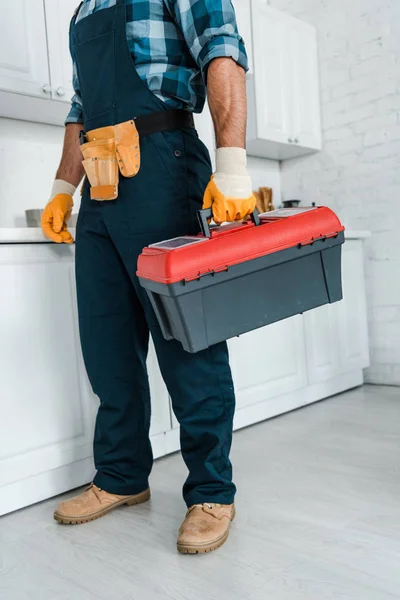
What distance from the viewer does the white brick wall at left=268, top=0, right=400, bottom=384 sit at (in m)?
2.92

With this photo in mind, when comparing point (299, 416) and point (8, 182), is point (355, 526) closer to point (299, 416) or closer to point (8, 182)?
point (299, 416)

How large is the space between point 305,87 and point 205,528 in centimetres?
256

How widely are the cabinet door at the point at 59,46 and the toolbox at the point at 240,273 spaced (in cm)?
123

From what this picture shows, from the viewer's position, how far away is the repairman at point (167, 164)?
1.28 metres

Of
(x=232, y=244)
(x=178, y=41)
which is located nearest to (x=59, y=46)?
(x=178, y=41)

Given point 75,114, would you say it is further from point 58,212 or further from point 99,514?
point 99,514

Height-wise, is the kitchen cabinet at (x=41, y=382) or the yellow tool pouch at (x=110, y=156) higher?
the yellow tool pouch at (x=110, y=156)

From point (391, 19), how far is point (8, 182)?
2.02 m

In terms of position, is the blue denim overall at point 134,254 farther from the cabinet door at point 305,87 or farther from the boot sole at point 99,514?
the cabinet door at point 305,87

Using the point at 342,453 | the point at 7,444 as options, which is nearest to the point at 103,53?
the point at 7,444

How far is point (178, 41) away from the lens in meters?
1.34

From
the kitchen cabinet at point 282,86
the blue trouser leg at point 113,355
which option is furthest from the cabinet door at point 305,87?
the blue trouser leg at point 113,355

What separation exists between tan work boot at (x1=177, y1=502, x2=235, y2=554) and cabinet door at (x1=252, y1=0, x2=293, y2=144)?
207 centimetres

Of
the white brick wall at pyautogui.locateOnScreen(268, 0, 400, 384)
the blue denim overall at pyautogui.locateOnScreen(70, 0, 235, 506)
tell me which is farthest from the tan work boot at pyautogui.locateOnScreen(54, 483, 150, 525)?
the white brick wall at pyautogui.locateOnScreen(268, 0, 400, 384)
